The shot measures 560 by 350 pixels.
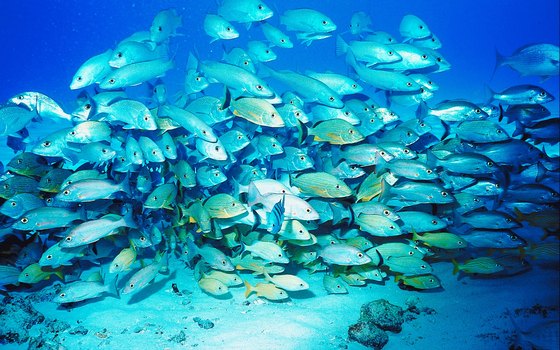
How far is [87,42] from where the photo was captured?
8325cm

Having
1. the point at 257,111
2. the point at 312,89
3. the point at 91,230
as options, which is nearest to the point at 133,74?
the point at 257,111

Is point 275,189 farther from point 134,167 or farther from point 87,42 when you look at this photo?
point 87,42

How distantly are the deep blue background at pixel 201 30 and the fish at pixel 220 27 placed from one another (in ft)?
111

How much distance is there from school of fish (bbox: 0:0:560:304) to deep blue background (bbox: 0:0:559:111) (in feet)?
109

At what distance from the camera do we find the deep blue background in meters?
55.5

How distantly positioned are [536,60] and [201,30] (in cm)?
6204

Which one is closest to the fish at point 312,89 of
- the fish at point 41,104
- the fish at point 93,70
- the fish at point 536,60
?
the fish at point 93,70

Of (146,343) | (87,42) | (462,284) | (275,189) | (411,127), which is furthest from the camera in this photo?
(87,42)

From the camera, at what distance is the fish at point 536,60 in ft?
14.4

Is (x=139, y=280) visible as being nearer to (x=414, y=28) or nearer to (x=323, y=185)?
(x=323, y=185)

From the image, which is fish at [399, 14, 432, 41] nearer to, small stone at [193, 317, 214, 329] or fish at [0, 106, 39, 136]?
small stone at [193, 317, 214, 329]

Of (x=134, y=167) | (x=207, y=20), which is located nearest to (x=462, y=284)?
(x=134, y=167)

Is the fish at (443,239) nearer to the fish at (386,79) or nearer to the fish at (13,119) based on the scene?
the fish at (386,79)

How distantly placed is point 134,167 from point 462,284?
14.9 ft
